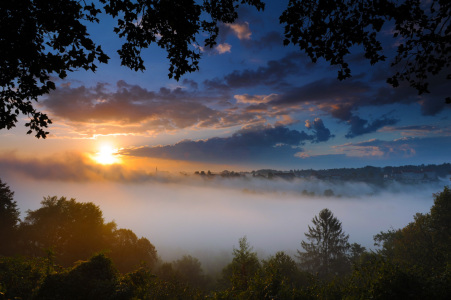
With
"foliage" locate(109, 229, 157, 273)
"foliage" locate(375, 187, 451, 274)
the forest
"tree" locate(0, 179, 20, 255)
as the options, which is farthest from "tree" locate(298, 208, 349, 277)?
"tree" locate(0, 179, 20, 255)

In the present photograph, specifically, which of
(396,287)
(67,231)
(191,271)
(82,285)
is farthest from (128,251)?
(396,287)

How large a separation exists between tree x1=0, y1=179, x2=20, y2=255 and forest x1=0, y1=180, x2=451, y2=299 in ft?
0.46

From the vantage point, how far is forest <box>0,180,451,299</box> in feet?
36.7

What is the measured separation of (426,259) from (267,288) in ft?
96.5

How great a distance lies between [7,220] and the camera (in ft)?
113

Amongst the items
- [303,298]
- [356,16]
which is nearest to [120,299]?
[303,298]

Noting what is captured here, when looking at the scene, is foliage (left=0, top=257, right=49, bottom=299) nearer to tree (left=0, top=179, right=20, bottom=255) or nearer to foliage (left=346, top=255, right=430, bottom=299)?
foliage (left=346, top=255, right=430, bottom=299)

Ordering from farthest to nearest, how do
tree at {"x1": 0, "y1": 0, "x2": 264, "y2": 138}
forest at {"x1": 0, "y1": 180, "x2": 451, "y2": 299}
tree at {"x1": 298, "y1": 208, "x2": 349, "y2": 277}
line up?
tree at {"x1": 298, "y1": 208, "x2": 349, "y2": 277} → forest at {"x1": 0, "y1": 180, "x2": 451, "y2": 299} → tree at {"x1": 0, "y1": 0, "x2": 264, "y2": 138}

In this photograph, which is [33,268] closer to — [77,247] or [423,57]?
[423,57]

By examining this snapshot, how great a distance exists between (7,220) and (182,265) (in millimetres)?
34489

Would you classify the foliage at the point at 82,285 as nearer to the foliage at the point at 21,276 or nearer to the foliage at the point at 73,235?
the foliage at the point at 21,276

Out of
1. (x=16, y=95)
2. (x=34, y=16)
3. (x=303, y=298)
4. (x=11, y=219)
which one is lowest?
(x=11, y=219)

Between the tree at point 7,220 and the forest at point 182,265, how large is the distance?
14 cm

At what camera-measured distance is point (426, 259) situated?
2666cm
